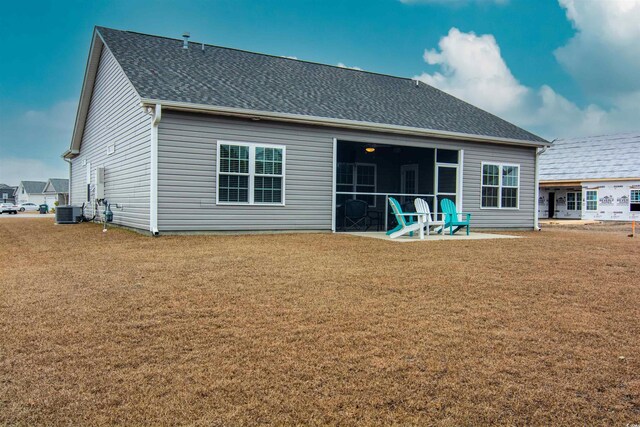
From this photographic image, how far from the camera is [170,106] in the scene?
31.2 feet

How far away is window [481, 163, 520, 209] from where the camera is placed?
13859mm

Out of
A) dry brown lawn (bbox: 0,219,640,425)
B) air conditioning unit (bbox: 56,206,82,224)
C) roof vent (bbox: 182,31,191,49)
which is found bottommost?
dry brown lawn (bbox: 0,219,640,425)

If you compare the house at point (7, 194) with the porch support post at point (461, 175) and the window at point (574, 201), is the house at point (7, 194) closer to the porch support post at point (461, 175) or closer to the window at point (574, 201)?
the window at point (574, 201)

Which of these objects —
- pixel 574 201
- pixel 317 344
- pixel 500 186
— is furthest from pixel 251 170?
pixel 574 201

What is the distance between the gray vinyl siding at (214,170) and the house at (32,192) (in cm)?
7045

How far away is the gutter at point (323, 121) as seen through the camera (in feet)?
31.6

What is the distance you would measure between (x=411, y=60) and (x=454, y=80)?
331cm

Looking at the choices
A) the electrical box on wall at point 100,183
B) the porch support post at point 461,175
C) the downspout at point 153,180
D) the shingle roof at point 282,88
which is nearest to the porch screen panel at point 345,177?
the shingle roof at point 282,88

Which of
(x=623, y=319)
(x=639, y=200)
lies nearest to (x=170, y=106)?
(x=623, y=319)

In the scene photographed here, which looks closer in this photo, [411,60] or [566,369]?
[566,369]

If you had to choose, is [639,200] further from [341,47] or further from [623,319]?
[623,319]

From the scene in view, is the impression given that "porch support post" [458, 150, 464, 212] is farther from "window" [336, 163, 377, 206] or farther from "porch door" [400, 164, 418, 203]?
"window" [336, 163, 377, 206]

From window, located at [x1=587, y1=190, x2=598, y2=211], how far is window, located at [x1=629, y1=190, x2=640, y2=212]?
171 cm

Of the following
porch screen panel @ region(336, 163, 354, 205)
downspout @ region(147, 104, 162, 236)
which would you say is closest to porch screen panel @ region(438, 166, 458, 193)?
porch screen panel @ region(336, 163, 354, 205)
